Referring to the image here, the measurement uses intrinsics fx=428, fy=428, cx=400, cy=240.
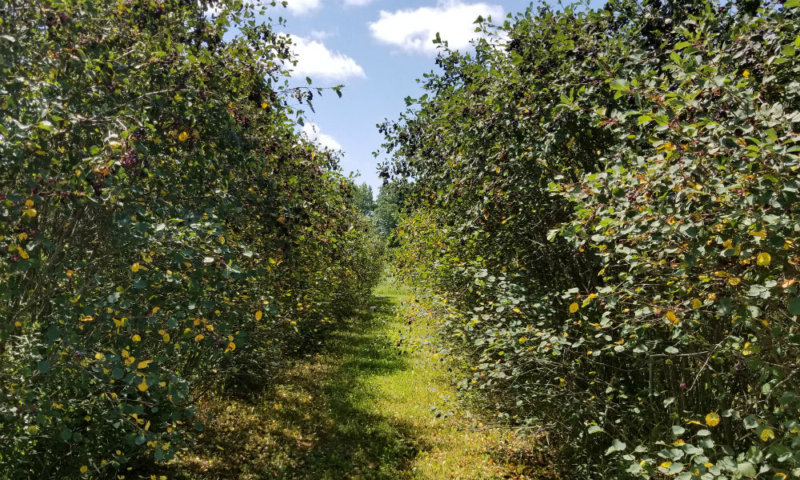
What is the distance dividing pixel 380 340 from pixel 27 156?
1248 cm

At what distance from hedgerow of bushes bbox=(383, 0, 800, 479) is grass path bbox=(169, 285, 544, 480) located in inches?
36.5

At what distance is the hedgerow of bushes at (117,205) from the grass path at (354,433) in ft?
5.67

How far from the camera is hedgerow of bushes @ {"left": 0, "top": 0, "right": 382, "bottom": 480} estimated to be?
9.84 feet

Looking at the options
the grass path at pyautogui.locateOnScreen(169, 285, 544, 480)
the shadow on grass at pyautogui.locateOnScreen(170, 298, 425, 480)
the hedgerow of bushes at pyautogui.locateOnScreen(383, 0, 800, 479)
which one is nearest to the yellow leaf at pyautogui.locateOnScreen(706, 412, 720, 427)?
the hedgerow of bushes at pyautogui.locateOnScreen(383, 0, 800, 479)

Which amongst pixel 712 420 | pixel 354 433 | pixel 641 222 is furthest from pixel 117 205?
pixel 354 433

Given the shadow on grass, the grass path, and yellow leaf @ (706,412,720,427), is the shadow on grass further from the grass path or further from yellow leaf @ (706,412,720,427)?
yellow leaf @ (706,412,720,427)

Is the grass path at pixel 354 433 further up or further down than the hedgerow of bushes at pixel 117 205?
further down

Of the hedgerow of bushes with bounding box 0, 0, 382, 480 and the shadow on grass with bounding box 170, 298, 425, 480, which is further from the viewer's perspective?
the shadow on grass with bounding box 170, 298, 425, 480

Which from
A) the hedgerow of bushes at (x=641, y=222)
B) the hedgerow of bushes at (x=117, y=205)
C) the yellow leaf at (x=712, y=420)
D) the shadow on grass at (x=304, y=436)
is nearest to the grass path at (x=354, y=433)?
the shadow on grass at (x=304, y=436)

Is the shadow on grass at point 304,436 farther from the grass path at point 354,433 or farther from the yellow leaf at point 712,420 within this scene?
the yellow leaf at point 712,420

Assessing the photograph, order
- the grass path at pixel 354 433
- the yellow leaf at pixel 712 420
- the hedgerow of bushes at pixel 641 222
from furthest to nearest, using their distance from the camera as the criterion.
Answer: the grass path at pixel 354 433 < the yellow leaf at pixel 712 420 < the hedgerow of bushes at pixel 641 222

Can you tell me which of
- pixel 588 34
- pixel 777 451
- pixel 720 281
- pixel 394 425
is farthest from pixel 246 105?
pixel 394 425

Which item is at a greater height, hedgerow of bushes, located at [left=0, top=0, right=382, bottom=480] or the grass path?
hedgerow of bushes, located at [left=0, top=0, right=382, bottom=480]

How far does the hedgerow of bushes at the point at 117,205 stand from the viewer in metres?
3.00
